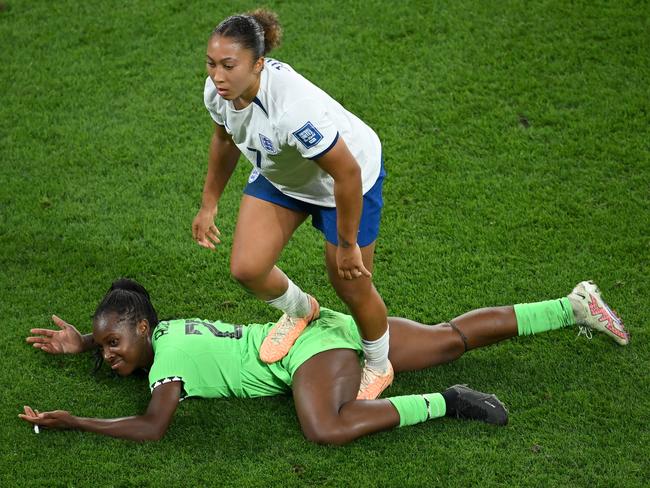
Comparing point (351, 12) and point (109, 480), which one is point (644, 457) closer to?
point (109, 480)

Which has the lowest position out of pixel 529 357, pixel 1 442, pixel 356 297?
pixel 1 442

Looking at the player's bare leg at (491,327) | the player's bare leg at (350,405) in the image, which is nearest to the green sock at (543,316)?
the player's bare leg at (491,327)

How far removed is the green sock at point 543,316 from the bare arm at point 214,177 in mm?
Answer: 1378

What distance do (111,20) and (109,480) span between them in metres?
4.30

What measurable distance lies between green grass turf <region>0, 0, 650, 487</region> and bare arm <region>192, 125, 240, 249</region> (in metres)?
0.67

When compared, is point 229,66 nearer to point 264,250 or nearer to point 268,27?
point 268,27

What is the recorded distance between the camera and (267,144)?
12.5 ft

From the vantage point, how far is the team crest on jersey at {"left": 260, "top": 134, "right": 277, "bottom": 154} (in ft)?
12.5

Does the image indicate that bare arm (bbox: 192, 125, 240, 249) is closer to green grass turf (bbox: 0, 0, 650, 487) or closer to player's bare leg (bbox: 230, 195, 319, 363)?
player's bare leg (bbox: 230, 195, 319, 363)

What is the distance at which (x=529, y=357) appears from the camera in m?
4.59

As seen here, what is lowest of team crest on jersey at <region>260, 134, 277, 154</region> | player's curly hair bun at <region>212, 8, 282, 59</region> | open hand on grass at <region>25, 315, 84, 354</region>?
open hand on grass at <region>25, 315, 84, 354</region>

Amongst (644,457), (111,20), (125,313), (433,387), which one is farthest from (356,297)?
(111,20)

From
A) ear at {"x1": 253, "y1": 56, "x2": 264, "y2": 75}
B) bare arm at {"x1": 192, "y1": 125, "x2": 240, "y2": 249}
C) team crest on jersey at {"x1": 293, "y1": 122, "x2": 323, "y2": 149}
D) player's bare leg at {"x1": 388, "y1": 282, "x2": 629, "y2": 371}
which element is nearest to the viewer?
team crest on jersey at {"x1": 293, "y1": 122, "x2": 323, "y2": 149}

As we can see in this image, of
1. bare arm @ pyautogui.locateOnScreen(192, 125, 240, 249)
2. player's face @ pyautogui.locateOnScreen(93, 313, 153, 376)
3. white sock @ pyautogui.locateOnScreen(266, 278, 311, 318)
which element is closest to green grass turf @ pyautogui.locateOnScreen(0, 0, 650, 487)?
player's face @ pyautogui.locateOnScreen(93, 313, 153, 376)
